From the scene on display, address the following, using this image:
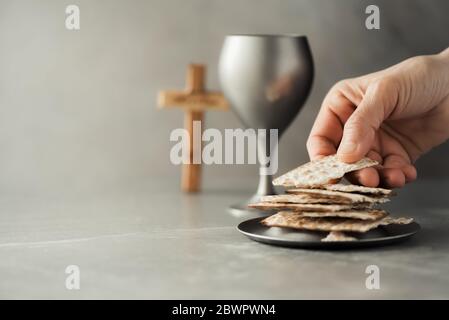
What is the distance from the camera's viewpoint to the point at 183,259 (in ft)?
3.21

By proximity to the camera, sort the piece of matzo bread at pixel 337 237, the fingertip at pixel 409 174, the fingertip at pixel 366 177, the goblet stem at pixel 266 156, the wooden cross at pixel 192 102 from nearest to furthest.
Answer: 1. the piece of matzo bread at pixel 337 237
2. the fingertip at pixel 366 177
3. the fingertip at pixel 409 174
4. the goblet stem at pixel 266 156
5. the wooden cross at pixel 192 102

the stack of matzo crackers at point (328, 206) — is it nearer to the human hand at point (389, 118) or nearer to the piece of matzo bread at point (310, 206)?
the piece of matzo bread at point (310, 206)

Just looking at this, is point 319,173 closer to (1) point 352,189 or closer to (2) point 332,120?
(1) point 352,189

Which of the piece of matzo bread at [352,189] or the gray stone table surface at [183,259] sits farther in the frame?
the piece of matzo bread at [352,189]

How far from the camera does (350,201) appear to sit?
990mm

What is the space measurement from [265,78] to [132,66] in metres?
0.57

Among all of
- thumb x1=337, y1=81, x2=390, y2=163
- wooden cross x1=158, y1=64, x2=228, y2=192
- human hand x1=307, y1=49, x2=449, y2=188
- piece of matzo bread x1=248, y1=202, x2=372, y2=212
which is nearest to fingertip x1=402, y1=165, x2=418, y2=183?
human hand x1=307, y1=49, x2=449, y2=188

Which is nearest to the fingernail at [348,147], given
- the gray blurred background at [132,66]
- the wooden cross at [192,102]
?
the wooden cross at [192,102]

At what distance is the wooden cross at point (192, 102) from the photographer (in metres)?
1.69

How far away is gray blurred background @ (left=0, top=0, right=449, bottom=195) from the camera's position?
5.85ft

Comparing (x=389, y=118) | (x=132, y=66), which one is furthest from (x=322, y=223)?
(x=132, y=66)

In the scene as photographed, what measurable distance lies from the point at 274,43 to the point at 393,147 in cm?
36

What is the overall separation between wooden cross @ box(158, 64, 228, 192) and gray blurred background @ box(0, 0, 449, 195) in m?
0.12

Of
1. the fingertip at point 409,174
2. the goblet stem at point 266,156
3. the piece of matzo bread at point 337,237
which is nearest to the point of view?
the piece of matzo bread at point 337,237
